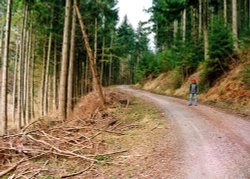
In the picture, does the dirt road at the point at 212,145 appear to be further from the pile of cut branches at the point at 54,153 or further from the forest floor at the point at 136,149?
the pile of cut branches at the point at 54,153

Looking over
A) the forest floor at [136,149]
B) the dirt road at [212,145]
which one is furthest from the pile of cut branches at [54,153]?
the dirt road at [212,145]

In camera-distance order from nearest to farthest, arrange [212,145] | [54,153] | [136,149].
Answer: [54,153] < [212,145] < [136,149]

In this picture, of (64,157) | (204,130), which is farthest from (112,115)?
(64,157)

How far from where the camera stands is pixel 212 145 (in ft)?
31.4

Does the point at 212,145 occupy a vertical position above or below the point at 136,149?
above

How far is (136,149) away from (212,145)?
2127mm

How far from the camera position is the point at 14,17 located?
24.9m

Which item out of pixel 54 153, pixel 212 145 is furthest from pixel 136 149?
pixel 54 153

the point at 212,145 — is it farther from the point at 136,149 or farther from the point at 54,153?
the point at 54,153

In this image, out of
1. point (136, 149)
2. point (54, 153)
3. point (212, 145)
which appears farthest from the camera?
point (136, 149)

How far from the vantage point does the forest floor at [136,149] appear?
7941mm

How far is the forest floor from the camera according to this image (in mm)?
7941

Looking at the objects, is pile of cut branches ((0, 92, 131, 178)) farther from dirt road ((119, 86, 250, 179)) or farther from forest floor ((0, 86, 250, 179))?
dirt road ((119, 86, 250, 179))

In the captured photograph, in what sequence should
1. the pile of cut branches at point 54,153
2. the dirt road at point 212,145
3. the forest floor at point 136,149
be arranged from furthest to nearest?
the pile of cut branches at point 54,153 < the forest floor at point 136,149 < the dirt road at point 212,145
